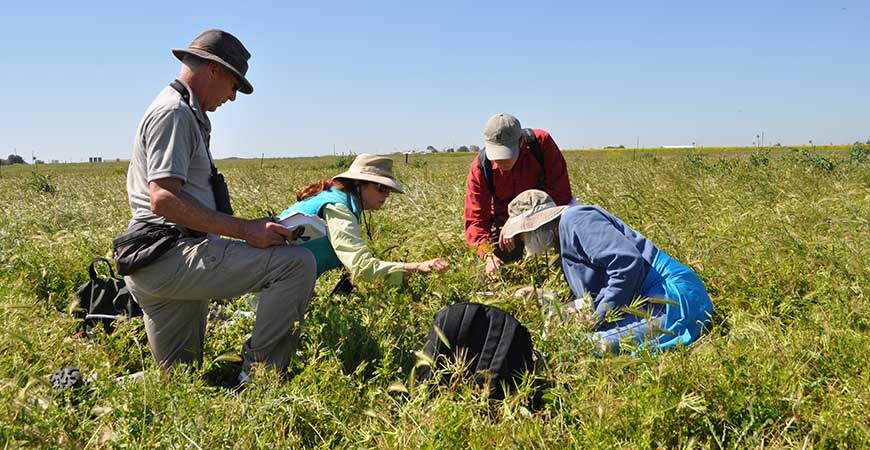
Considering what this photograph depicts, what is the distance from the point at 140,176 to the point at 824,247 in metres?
4.15

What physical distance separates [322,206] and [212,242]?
72 cm

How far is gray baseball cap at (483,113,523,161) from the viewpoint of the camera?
187 inches

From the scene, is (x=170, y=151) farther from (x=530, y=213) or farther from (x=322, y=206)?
(x=530, y=213)

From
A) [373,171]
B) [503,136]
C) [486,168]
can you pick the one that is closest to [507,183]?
[486,168]

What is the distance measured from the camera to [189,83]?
3166mm

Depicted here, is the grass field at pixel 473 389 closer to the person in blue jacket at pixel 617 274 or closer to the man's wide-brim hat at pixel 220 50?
the person in blue jacket at pixel 617 274

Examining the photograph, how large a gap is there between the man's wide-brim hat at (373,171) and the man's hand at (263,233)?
24.8 inches

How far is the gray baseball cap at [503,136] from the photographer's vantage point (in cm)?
476

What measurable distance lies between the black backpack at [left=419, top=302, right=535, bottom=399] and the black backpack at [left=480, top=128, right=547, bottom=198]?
2.33 meters

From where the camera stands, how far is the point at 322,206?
3703 mm

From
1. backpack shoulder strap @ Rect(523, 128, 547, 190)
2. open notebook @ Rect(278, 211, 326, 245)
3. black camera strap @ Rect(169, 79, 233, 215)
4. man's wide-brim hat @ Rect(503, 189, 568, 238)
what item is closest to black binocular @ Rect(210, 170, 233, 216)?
black camera strap @ Rect(169, 79, 233, 215)

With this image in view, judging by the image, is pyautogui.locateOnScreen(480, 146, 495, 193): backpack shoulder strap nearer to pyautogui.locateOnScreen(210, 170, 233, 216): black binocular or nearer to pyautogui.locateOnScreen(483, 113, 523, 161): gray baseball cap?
pyautogui.locateOnScreen(483, 113, 523, 161): gray baseball cap

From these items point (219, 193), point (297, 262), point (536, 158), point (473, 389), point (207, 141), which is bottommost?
point (473, 389)

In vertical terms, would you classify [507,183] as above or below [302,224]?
above
